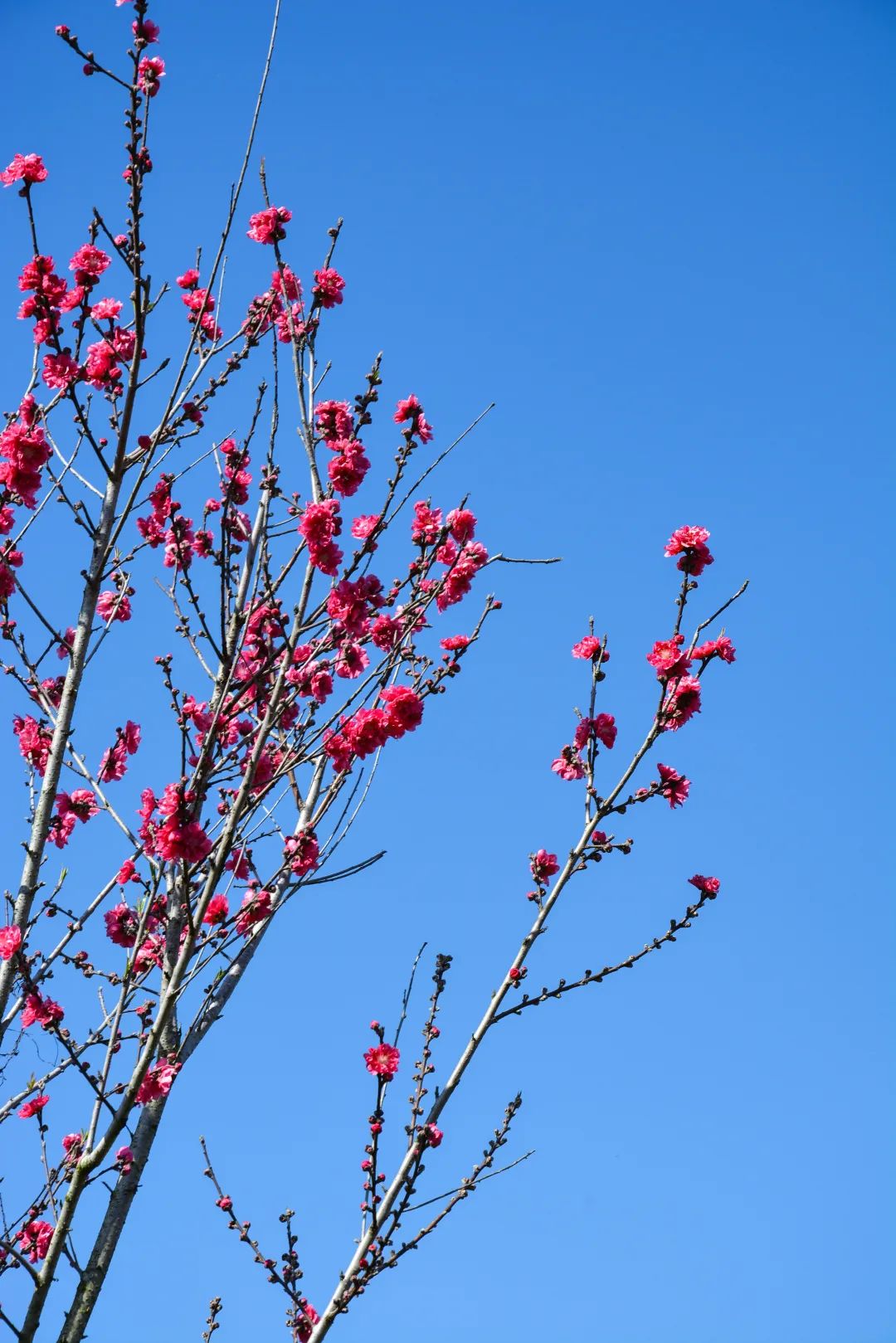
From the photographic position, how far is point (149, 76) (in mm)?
4516

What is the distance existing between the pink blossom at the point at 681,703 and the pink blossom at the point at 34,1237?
3393mm

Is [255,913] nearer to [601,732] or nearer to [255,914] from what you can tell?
[255,914]

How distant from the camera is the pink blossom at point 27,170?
15.9 ft

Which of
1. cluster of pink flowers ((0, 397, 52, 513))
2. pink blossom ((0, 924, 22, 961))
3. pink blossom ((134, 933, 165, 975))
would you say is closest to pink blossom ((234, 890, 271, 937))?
pink blossom ((134, 933, 165, 975))

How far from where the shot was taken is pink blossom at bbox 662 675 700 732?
448 centimetres

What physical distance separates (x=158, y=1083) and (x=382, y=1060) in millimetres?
788

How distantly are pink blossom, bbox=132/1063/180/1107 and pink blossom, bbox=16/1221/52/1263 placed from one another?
1.60 metres

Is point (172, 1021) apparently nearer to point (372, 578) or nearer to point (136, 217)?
point (372, 578)

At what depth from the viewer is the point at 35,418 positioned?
4.91m

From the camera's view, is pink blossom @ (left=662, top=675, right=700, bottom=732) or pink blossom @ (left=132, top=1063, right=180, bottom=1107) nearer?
pink blossom @ (left=132, top=1063, right=180, bottom=1107)

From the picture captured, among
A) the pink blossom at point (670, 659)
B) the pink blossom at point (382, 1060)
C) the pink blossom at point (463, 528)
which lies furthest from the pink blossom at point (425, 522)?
the pink blossom at point (382, 1060)

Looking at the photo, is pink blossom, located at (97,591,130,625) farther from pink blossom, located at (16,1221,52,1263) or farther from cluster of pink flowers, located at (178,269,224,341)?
pink blossom, located at (16,1221,52,1263)

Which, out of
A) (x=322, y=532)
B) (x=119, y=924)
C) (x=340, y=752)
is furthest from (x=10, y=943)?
(x=322, y=532)

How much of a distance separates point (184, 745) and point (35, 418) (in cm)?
205
